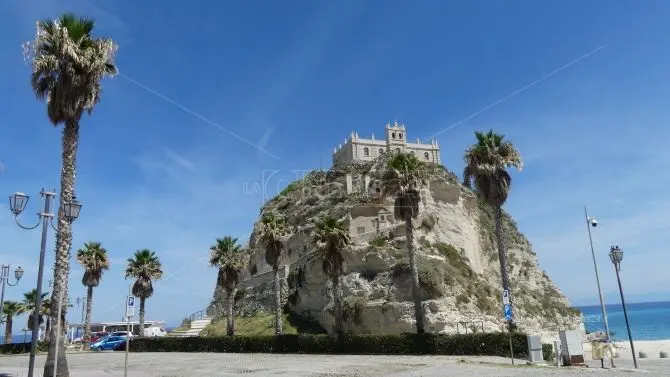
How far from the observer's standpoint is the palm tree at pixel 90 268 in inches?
1983

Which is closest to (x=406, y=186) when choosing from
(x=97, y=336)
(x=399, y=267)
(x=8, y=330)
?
(x=399, y=267)

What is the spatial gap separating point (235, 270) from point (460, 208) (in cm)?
3078

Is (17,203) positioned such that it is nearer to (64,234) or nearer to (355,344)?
(64,234)

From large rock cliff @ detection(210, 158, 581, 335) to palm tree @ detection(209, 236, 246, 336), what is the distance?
993 centimetres

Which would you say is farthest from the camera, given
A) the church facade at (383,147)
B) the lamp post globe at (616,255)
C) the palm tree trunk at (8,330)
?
the church facade at (383,147)

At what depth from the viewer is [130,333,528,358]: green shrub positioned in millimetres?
28875

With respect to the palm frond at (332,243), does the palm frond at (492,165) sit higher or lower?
higher

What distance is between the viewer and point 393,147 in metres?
102

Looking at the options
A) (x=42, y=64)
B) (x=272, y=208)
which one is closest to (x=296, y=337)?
(x=42, y=64)

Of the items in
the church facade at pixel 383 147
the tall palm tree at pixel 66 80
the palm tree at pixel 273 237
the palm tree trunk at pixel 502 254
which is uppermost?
the church facade at pixel 383 147

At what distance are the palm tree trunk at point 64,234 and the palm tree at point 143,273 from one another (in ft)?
89.4

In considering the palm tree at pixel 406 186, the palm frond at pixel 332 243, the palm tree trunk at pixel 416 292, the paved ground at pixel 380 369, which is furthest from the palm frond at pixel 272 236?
the paved ground at pixel 380 369

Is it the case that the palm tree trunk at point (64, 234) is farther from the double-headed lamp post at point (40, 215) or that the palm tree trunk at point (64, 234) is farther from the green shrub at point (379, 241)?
the green shrub at point (379, 241)

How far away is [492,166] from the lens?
34344 mm
